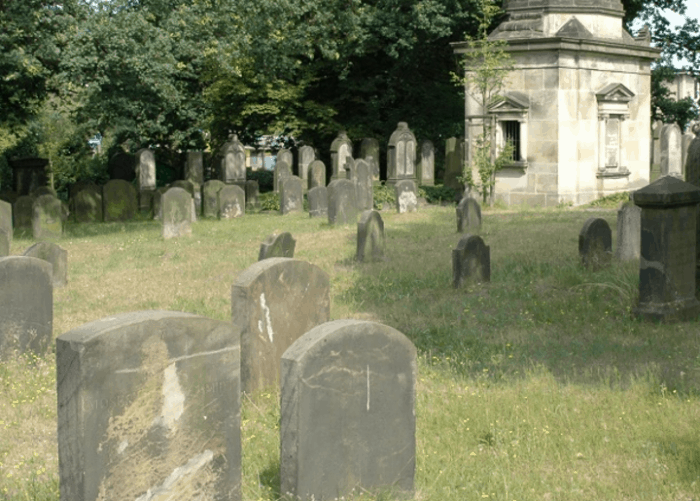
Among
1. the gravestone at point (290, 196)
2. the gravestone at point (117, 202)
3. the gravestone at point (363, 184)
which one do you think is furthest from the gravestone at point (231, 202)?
the gravestone at point (363, 184)

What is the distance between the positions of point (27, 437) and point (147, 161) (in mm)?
21011

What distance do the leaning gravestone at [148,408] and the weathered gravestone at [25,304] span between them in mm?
4335

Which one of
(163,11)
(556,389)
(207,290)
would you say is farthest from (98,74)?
(556,389)

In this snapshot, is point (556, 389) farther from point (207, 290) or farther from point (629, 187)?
point (629, 187)

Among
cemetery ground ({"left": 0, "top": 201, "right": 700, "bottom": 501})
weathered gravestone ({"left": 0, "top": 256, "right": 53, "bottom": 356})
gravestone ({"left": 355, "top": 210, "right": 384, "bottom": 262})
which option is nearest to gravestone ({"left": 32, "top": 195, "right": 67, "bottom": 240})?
cemetery ground ({"left": 0, "top": 201, "right": 700, "bottom": 501})

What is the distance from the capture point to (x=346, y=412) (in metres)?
5.69

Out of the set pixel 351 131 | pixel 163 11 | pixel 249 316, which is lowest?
pixel 249 316

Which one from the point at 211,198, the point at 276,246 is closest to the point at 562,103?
the point at 211,198

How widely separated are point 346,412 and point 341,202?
15213 mm

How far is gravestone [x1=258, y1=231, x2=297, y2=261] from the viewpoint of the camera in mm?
12961

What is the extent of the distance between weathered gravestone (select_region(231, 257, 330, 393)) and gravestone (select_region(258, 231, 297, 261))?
470cm

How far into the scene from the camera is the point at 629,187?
26562mm

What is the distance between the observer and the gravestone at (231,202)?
79.0 ft

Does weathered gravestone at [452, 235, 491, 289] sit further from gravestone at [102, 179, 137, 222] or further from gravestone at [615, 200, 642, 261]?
gravestone at [102, 179, 137, 222]
